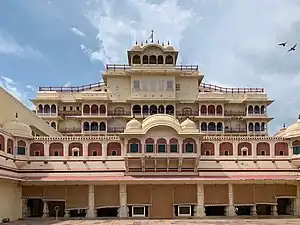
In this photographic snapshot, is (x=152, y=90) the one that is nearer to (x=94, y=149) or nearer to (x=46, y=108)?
(x=46, y=108)

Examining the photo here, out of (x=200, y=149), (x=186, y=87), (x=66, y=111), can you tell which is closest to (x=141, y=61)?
(x=186, y=87)

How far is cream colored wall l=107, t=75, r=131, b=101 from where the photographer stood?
58.3 m

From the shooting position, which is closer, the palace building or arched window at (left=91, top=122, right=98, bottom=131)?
A: the palace building

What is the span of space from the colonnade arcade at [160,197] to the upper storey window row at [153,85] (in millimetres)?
18809

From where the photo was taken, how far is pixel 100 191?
41219 mm

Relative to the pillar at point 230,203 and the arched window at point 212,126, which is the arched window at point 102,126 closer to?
the arched window at point 212,126

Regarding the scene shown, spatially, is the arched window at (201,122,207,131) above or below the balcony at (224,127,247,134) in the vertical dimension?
above

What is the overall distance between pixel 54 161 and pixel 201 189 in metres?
Result: 13.6

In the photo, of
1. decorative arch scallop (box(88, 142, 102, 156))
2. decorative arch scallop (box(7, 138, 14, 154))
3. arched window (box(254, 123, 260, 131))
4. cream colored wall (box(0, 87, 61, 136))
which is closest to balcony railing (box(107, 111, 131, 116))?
cream colored wall (box(0, 87, 61, 136))

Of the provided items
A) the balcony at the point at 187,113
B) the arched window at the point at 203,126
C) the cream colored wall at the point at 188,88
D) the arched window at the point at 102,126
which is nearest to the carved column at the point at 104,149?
the arched window at the point at 102,126

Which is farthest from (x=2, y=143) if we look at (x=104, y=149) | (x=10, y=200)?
(x=104, y=149)

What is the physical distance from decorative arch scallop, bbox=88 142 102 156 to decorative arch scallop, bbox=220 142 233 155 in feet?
37.8

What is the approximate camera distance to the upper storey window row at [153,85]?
5753cm

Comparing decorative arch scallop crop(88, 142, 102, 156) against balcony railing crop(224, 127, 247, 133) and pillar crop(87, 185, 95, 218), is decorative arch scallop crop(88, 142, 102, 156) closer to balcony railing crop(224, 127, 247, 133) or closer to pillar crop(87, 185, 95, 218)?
pillar crop(87, 185, 95, 218)
